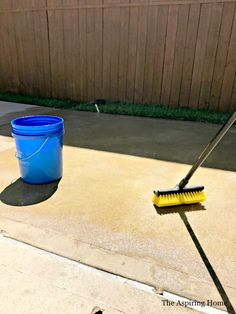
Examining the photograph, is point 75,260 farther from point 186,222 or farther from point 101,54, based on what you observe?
point 101,54

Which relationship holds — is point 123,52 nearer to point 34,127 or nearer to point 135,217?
point 34,127

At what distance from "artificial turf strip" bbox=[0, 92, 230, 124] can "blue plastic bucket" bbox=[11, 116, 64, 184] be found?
269 cm

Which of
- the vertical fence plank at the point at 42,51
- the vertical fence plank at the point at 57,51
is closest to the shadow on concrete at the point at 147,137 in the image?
the vertical fence plank at the point at 57,51

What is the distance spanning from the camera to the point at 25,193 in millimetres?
2293

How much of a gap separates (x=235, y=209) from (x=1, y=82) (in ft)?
21.2

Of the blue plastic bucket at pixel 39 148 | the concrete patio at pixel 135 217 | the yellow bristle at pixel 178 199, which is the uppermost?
the blue plastic bucket at pixel 39 148

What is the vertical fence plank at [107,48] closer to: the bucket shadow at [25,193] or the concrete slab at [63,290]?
the bucket shadow at [25,193]

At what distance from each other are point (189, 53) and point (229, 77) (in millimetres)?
793

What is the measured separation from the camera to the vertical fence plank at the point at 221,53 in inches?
166

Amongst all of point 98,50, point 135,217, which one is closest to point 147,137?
point 135,217

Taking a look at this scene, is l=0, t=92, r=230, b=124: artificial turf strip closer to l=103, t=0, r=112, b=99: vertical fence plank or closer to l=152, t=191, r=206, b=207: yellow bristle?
l=103, t=0, r=112, b=99: vertical fence plank

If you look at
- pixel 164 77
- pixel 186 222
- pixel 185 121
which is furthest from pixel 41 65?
pixel 186 222

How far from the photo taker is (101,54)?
17.4 feet

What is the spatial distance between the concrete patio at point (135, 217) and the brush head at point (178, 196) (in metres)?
0.06
